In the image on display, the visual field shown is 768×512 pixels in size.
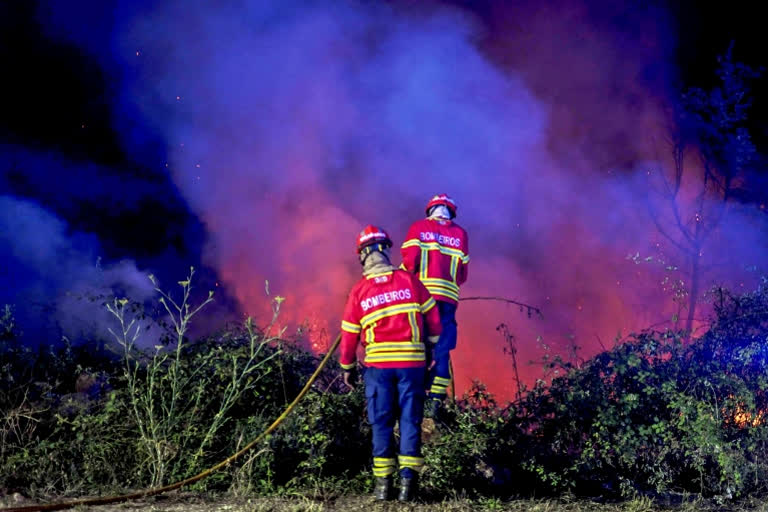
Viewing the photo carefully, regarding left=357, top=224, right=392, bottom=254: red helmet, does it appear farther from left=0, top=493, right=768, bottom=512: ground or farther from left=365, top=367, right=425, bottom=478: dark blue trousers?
left=0, top=493, right=768, bottom=512: ground

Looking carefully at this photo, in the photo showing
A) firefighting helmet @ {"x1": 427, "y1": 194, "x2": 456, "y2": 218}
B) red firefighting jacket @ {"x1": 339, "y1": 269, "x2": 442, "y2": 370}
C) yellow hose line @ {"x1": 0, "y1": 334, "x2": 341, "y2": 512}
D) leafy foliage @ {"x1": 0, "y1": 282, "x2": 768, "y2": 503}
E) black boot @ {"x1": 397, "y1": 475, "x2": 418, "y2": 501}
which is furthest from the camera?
firefighting helmet @ {"x1": 427, "y1": 194, "x2": 456, "y2": 218}

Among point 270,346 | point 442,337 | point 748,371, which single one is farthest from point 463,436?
point 748,371

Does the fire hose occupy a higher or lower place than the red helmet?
lower

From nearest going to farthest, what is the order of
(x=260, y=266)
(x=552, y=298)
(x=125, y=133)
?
(x=125, y=133), (x=260, y=266), (x=552, y=298)

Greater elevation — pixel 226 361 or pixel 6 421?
pixel 226 361

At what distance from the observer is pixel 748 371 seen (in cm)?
811

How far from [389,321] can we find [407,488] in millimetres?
1410

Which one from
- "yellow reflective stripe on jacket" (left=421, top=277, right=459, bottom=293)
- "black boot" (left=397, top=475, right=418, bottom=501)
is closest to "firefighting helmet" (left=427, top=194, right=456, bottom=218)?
"yellow reflective stripe on jacket" (left=421, top=277, right=459, bottom=293)

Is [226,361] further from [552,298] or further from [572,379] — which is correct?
[552,298]

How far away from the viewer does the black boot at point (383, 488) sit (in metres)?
6.10

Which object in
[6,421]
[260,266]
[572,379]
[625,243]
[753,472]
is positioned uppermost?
[625,243]

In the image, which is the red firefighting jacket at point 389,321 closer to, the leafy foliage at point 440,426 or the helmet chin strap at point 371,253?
the helmet chin strap at point 371,253

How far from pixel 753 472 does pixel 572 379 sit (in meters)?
2.03

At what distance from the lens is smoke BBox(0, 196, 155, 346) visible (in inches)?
354
